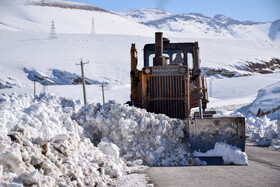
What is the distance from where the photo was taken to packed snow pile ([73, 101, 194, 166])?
846 centimetres

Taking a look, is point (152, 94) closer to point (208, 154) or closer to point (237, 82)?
point (208, 154)

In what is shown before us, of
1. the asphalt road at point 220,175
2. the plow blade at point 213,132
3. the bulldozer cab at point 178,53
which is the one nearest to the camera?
the asphalt road at point 220,175

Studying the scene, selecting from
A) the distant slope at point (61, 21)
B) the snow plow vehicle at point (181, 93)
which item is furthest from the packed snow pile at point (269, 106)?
the distant slope at point (61, 21)

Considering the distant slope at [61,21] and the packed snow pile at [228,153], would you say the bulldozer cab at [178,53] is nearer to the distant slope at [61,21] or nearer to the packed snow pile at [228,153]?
the packed snow pile at [228,153]

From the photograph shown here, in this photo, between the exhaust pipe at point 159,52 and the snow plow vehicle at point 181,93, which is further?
the exhaust pipe at point 159,52

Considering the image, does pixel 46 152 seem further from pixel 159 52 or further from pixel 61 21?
pixel 61 21

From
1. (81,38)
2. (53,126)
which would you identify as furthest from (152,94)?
(81,38)

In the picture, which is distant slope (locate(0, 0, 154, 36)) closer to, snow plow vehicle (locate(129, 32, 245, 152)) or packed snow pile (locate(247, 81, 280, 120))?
packed snow pile (locate(247, 81, 280, 120))

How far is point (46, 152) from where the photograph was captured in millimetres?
5965

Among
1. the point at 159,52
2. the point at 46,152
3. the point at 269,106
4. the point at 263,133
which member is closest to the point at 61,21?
the point at 269,106

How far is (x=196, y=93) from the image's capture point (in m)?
10.7

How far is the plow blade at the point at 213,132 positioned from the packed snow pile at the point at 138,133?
233 mm

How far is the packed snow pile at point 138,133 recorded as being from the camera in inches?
333

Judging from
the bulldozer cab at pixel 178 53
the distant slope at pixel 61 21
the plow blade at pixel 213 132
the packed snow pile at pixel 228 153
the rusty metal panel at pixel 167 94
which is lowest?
the packed snow pile at pixel 228 153
